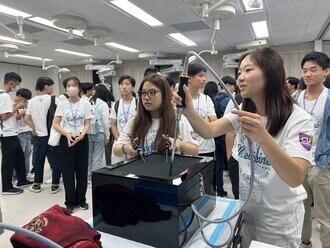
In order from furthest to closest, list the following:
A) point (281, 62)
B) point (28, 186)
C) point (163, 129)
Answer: point (28, 186)
point (163, 129)
point (281, 62)

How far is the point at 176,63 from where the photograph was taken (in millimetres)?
6949

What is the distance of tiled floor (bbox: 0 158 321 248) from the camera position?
260 centimetres

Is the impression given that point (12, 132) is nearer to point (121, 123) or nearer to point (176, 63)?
point (121, 123)

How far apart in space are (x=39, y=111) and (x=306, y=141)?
3.25 m

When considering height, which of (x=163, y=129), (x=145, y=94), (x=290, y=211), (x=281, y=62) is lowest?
(x=290, y=211)

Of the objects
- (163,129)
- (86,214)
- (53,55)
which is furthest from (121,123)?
(53,55)

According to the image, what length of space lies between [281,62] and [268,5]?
3537mm

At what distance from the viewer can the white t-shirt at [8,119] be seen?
10.1 ft

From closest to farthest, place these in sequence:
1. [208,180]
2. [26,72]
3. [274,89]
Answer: [274,89] < [208,180] < [26,72]

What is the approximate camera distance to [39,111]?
3352 millimetres

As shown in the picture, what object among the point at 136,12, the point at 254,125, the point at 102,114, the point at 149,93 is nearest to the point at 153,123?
the point at 149,93

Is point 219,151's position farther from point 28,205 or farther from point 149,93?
point 28,205

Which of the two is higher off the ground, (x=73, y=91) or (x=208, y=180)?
(x=73, y=91)

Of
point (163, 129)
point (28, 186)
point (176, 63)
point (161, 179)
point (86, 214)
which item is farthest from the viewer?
point (176, 63)
